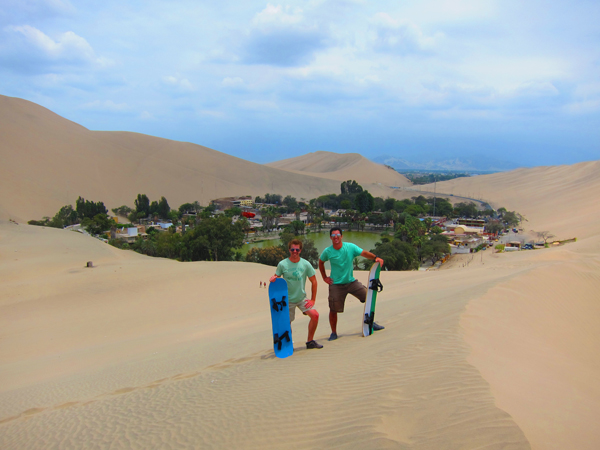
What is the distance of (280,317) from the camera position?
18.3ft

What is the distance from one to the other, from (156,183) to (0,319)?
93698mm

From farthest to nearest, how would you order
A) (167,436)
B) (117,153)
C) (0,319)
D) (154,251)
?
(117,153) → (154,251) → (0,319) → (167,436)

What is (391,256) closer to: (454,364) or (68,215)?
(454,364)

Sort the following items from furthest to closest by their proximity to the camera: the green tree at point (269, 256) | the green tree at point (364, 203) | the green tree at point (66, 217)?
1. the green tree at point (364, 203)
2. the green tree at point (66, 217)
3. the green tree at point (269, 256)

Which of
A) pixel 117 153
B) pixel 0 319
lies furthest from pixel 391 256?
pixel 117 153

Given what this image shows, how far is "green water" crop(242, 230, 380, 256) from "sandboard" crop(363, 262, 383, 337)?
3810cm

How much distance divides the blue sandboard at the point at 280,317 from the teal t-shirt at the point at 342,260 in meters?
0.82

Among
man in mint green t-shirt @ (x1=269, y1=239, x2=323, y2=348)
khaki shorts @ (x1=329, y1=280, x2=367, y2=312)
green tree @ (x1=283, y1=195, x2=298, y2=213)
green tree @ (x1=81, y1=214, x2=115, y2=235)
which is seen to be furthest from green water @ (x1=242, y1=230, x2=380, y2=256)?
man in mint green t-shirt @ (x1=269, y1=239, x2=323, y2=348)

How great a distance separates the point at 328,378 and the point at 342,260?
1.86 m

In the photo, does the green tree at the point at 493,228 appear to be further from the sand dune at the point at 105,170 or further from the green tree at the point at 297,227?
the sand dune at the point at 105,170

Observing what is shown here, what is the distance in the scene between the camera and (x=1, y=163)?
75.1 m

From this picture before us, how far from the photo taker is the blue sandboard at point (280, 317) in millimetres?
5445

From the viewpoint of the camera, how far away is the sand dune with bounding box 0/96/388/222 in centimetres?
7294

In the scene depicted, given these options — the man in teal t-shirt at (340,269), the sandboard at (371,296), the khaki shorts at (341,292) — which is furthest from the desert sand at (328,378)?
the man in teal t-shirt at (340,269)
